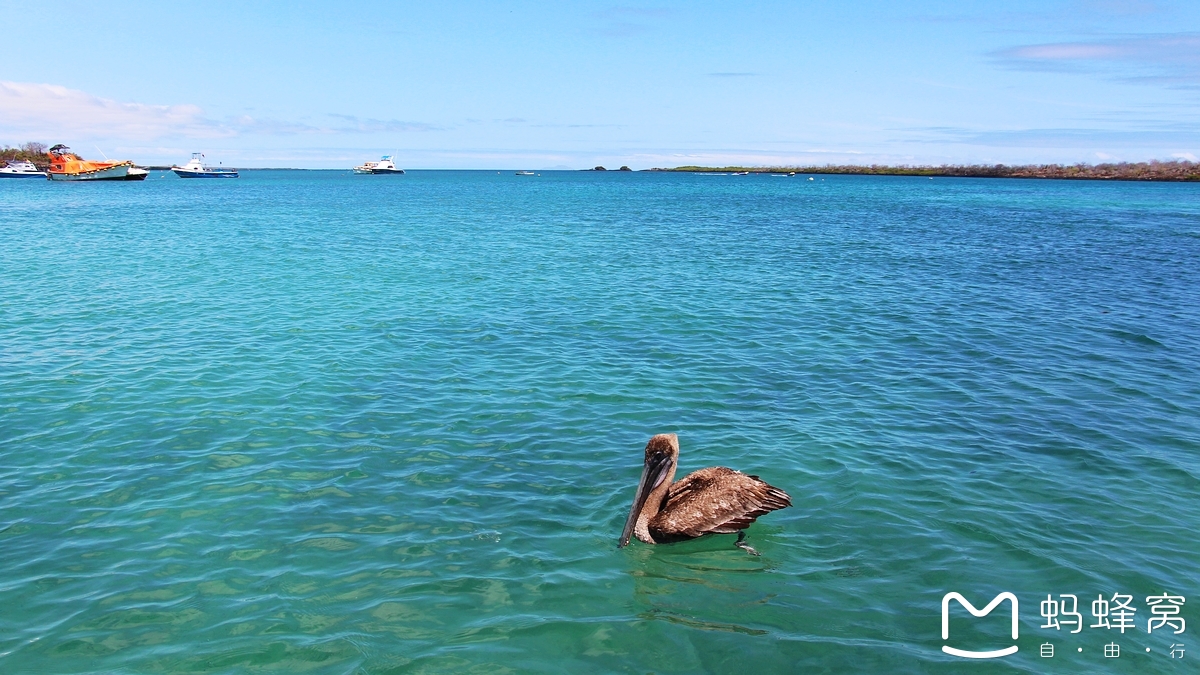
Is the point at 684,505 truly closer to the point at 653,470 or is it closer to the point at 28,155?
the point at 653,470

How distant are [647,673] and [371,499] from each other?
199 inches

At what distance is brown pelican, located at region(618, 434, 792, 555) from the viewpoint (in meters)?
9.28

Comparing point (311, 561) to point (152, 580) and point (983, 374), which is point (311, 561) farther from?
point (983, 374)

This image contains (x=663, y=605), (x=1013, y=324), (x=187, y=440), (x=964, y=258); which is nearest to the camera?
(x=663, y=605)

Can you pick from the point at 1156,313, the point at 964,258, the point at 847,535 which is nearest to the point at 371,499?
the point at 847,535

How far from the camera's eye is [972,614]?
7.86 metres

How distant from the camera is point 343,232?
158 feet

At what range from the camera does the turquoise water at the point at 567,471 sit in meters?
7.53

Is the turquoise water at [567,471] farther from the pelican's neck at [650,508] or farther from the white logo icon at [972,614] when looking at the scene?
the pelican's neck at [650,508]

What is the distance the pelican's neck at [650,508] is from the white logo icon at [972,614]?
3.40 metres

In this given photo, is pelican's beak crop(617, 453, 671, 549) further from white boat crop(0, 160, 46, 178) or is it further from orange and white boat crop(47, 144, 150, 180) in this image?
white boat crop(0, 160, 46, 178)

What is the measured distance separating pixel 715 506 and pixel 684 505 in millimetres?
393

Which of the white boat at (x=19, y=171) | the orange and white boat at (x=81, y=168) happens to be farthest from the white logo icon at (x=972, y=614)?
the white boat at (x=19, y=171)

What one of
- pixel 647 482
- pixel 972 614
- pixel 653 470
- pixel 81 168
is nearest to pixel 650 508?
pixel 647 482
